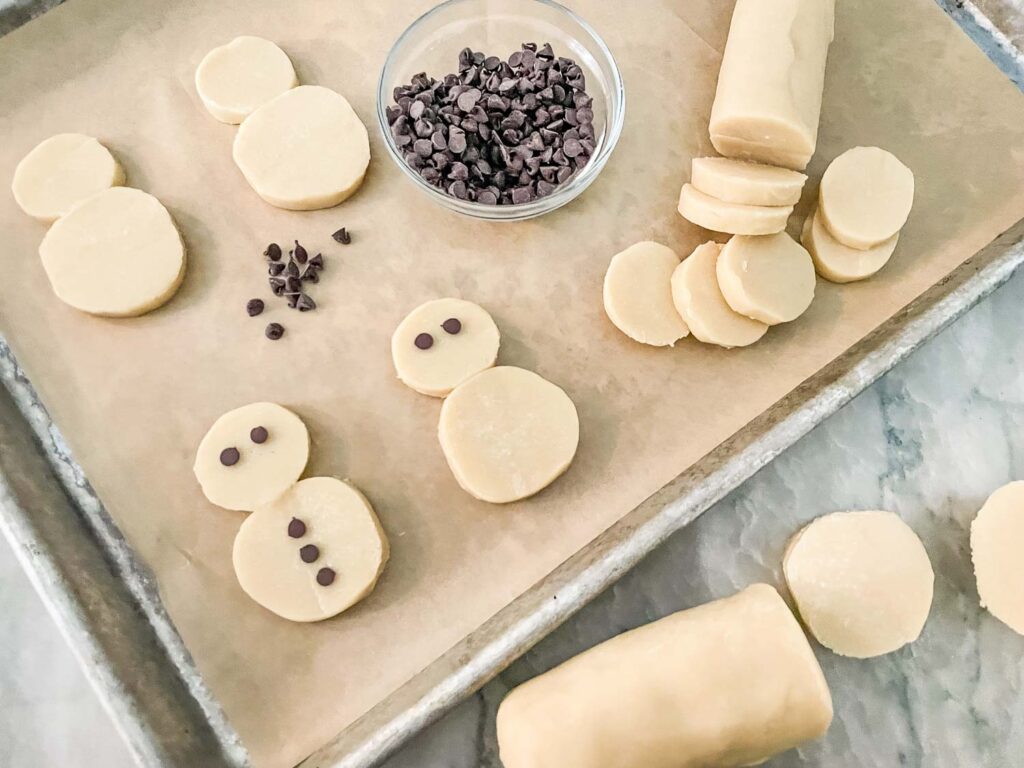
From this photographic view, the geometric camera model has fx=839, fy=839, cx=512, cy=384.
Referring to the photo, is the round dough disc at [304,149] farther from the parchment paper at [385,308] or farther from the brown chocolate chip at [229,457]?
the brown chocolate chip at [229,457]

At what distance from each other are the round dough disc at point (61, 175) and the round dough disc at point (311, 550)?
71 cm

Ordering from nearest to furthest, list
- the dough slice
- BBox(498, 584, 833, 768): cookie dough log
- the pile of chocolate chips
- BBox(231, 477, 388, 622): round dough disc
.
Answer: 1. BBox(498, 584, 833, 768): cookie dough log
2. BBox(231, 477, 388, 622): round dough disc
3. the dough slice
4. the pile of chocolate chips

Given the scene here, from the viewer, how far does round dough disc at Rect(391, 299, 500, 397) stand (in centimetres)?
148

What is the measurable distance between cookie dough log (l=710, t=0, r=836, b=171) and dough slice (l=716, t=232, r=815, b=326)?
0.18 metres

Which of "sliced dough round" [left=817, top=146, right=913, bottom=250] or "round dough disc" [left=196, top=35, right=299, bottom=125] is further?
"round dough disc" [left=196, top=35, right=299, bottom=125]

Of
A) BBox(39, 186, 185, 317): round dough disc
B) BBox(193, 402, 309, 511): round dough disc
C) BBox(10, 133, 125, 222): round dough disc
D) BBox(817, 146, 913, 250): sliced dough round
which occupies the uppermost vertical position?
BBox(10, 133, 125, 222): round dough disc

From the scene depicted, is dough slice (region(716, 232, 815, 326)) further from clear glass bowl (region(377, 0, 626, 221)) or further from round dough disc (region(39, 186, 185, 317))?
round dough disc (region(39, 186, 185, 317))

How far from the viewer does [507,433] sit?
1.45 meters

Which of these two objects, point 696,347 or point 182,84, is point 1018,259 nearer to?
point 696,347

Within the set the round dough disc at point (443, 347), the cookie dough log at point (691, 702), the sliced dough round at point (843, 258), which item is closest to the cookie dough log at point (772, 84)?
the sliced dough round at point (843, 258)

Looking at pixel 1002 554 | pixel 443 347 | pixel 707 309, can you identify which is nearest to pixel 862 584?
pixel 1002 554

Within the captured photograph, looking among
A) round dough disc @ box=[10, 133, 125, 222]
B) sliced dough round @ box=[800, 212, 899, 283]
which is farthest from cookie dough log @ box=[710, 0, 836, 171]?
round dough disc @ box=[10, 133, 125, 222]

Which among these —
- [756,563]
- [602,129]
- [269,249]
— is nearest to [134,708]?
[269,249]

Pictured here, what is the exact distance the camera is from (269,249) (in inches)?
62.0
